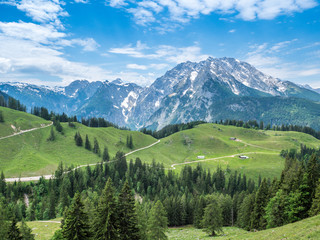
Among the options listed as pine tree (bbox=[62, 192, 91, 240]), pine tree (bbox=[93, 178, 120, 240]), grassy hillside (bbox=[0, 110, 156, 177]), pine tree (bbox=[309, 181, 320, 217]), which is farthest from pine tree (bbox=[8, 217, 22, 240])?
grassy hillside (bbox=[0, 110, 156, 177])

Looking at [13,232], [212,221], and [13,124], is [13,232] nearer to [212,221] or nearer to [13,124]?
[212,221]

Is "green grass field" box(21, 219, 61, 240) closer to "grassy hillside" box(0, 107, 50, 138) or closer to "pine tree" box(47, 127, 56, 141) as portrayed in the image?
"pine tree" box(47, 127, 56, 141)

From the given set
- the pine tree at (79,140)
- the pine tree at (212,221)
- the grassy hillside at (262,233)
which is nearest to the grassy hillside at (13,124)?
the pine tree at (79,140)

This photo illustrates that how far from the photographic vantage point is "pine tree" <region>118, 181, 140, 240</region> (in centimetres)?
3197

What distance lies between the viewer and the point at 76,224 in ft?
97.6

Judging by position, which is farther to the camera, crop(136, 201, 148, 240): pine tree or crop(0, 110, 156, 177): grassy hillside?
crop(0, 110, 156, 177): grassy hillside

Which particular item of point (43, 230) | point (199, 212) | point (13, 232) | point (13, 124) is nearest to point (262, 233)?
point (13, 232)

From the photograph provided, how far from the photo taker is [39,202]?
106 meters

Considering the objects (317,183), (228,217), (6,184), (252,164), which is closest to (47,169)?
(6,184)

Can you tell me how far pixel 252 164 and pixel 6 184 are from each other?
181648 mm

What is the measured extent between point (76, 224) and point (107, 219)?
438 cm

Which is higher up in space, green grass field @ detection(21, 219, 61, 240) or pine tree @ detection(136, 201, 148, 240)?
pine tree @ detection(136, 201, 148, 240)

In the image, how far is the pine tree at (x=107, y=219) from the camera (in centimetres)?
3052

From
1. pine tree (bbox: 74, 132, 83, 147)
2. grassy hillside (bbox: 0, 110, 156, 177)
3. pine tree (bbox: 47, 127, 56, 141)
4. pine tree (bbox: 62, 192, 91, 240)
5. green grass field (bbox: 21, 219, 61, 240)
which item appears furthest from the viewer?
pine tree (bbox: 74, 132, 83, 147)
